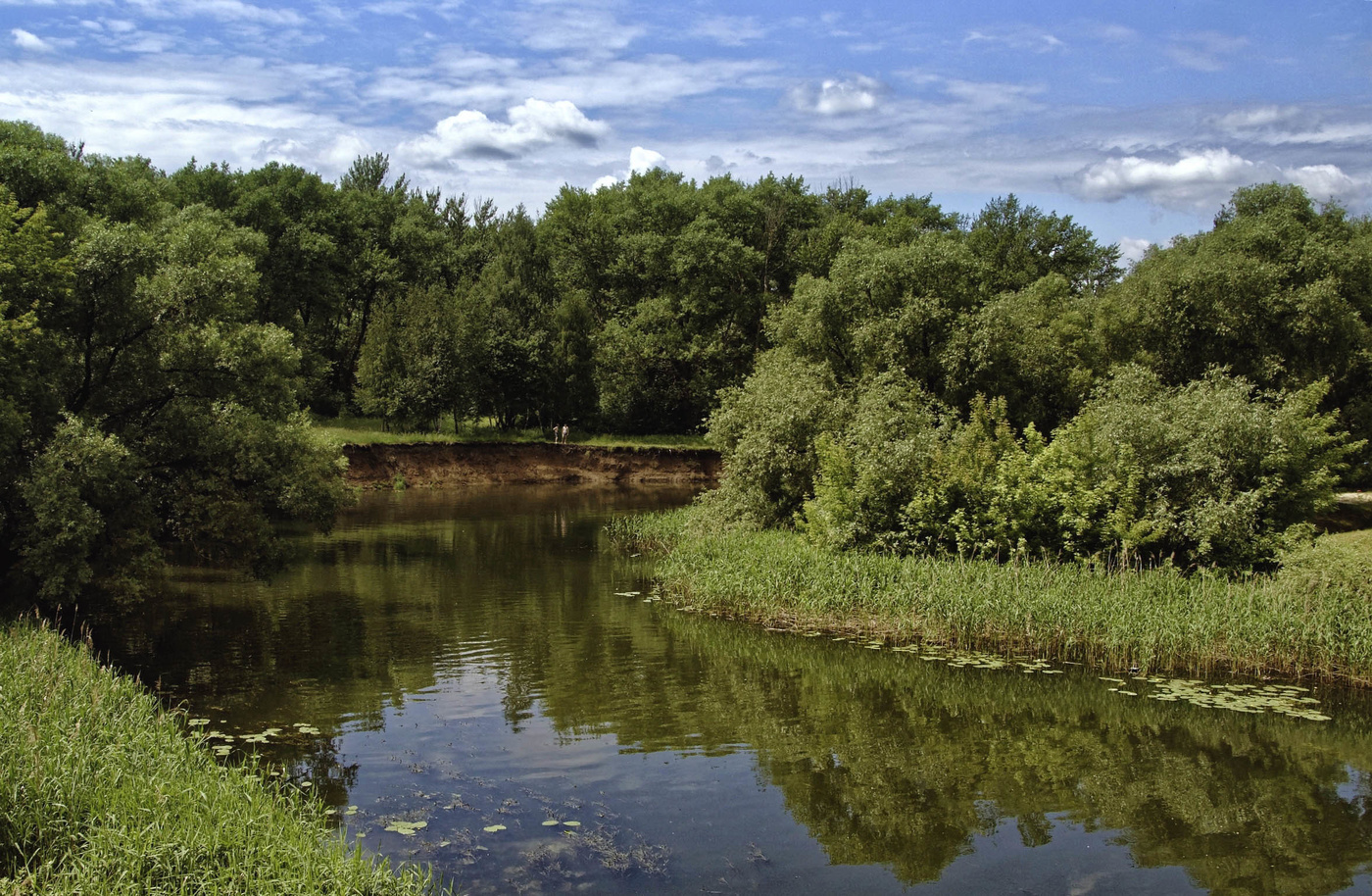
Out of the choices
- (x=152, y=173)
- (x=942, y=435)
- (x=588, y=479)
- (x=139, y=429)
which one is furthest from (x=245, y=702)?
(x=152, y=173)

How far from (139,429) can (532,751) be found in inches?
562

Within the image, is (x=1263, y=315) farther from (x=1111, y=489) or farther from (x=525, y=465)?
(x=525, y=465)

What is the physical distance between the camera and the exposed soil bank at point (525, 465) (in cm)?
6028

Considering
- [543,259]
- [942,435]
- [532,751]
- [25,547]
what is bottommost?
[532,751]

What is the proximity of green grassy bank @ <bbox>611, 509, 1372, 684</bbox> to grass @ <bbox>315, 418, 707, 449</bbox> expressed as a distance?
36563 millimetres

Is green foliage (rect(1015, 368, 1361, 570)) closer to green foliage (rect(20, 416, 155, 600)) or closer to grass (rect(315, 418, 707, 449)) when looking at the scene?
green foliage (rect(20, 416, 155, 600))

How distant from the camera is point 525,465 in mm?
66375

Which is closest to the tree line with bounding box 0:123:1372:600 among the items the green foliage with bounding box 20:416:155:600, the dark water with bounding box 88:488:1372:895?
the green foliage with bounding box 20:416:155:600

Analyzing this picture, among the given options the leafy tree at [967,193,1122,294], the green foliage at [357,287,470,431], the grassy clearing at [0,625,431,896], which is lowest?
the grassy clearing at [0,625,431,896]

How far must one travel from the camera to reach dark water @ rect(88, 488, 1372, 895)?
12.0 metres

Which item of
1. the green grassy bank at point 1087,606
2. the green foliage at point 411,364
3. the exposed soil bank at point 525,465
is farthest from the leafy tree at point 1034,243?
the green grassy bank at point 1087,606

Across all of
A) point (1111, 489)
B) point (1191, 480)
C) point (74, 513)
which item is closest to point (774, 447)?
point (1111, 489)

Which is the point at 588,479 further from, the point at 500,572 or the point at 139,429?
the point at 139,429

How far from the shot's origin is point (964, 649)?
20.9 metres
